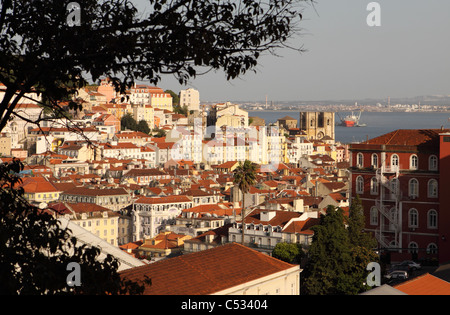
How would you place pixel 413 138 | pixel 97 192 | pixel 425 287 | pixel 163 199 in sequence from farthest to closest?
pixel 97 192, pixel 163 199, pixel 413 138, pixel 425 287

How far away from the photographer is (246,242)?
126 feet

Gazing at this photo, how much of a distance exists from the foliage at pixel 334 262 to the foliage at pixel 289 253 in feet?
16.2

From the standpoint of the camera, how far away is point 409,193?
30.2 m

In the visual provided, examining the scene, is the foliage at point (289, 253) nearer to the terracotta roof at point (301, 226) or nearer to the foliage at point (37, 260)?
the terracotta roof at point (301, 226)

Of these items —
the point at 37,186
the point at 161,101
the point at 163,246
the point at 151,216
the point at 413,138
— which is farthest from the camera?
the point at 161,101

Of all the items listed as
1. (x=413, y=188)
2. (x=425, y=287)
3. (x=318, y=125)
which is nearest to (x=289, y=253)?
(x=413, y=188)

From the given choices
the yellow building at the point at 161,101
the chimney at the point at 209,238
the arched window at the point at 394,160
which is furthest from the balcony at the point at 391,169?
the yellow building at the point at 161,101

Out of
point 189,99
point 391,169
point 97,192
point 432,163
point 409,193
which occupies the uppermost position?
point 189,99

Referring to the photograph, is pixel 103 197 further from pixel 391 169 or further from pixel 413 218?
pixel 413 218

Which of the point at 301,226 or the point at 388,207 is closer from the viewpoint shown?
the point at 388,207

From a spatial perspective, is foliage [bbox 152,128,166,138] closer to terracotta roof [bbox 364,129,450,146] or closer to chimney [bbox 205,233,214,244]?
chimney [bbox 205,233,214,244]

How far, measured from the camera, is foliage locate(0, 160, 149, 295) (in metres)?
5.95

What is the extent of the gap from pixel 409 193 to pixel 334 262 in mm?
6456
